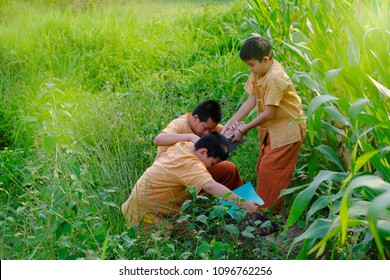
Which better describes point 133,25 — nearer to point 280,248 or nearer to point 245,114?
point 245,114

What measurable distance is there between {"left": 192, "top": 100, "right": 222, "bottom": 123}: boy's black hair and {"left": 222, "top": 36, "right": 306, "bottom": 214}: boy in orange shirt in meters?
0.17

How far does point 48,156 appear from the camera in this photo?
4.44 m

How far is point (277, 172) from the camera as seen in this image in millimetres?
4277

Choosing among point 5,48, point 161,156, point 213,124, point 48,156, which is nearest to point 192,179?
point 161,156

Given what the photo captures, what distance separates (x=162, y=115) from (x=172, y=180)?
4.34 feet

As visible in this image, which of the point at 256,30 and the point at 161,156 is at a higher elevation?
the point at 256,30

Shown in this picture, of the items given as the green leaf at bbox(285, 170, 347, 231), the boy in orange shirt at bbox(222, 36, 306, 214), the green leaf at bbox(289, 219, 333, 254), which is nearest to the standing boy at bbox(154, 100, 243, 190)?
the boy in orange shirt at bbox(222, 36, 306, 214)

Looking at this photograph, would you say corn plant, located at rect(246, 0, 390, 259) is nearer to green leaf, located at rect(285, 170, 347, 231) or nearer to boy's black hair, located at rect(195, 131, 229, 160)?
green leaf, located at rect(285, 170, 347, 231)

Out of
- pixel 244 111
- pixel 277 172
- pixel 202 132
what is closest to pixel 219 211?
pixel 277 172

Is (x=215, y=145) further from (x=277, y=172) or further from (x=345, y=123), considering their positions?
(x=345, y=123)

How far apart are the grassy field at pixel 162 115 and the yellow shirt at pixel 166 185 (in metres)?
0.10

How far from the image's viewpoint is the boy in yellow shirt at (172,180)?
3.87 meters

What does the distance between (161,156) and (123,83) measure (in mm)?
2473

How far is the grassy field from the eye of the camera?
10.5 feet
